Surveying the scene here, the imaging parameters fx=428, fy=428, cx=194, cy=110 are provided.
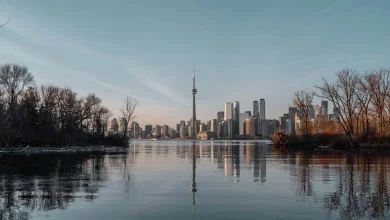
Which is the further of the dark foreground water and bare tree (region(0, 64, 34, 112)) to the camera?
bare tree (region(0, 64, 34, 112))

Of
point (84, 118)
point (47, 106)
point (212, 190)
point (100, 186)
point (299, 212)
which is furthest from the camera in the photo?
point (84, 118)

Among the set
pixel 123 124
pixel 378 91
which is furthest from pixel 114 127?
pixel 378 91

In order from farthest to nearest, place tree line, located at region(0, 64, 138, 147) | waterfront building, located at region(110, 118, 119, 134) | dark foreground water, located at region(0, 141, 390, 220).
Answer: waterfront building, located at region(110, 118, 119, 134) → tree line, located at region(0, 64, 138, 147) → dark foreground water, located at region(0, 141, 390, 220)

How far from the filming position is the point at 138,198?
1628 centimetres

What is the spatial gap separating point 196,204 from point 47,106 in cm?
7452

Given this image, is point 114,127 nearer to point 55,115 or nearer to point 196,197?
point 55,115

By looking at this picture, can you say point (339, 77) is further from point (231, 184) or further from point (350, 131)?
point (231, 184)

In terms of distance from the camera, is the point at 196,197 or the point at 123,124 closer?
the point at 196,197

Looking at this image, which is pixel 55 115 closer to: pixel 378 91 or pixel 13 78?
pixel 13 78

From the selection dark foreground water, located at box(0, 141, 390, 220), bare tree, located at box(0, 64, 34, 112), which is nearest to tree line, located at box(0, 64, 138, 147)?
bare tree, located at box(0, 64, 34, 112)

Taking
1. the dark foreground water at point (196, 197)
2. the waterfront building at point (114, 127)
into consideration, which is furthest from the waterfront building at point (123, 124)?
the dark foreground water at point (196, 197)

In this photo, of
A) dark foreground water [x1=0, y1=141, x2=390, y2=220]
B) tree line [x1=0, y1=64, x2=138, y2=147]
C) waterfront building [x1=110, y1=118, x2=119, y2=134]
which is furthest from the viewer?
waterfront building [x1=110, y1=118, x2=119, y2=134]

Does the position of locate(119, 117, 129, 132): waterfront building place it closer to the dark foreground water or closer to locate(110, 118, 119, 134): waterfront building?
locate(110, 118, 119, 134): waterfront building

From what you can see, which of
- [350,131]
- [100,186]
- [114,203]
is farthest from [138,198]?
[350,131]
